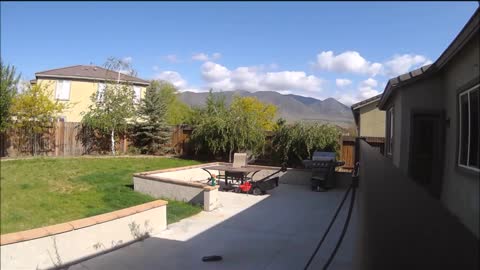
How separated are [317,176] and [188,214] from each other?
214 inches

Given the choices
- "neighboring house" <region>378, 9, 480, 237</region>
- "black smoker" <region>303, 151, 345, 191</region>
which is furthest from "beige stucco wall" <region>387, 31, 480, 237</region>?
"black smoker" <region>303, 151, 345, 191</region>

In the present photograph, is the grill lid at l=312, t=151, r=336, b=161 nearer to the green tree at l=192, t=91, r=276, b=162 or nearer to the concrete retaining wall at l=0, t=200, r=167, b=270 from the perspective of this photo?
the green tree at l=192, t=91, r=276, b=162

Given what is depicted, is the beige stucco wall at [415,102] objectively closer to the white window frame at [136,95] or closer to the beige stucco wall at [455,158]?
the beige stucco wall at [455,158]

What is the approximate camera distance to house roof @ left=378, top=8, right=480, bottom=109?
3608 mm

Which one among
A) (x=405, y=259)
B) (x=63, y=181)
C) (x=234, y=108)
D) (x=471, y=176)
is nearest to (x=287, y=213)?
(x=471, y=176)

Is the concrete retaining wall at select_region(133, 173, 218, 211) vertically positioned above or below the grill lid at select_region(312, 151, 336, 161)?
below

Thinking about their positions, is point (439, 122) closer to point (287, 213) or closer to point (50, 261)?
point (287, 213)

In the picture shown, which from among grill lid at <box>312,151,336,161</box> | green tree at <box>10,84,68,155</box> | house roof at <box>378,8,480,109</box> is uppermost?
house roof at <box>378,8,480,109</box>

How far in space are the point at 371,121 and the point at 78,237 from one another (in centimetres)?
1986

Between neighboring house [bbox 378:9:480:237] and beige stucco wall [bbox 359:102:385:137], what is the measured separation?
13.1m

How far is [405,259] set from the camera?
78 cm

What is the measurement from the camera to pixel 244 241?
19.0 ft

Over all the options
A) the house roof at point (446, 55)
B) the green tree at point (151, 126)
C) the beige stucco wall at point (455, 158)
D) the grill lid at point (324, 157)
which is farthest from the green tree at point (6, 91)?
the green tree at point (151, 126)

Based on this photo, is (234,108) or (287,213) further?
(234,108)
